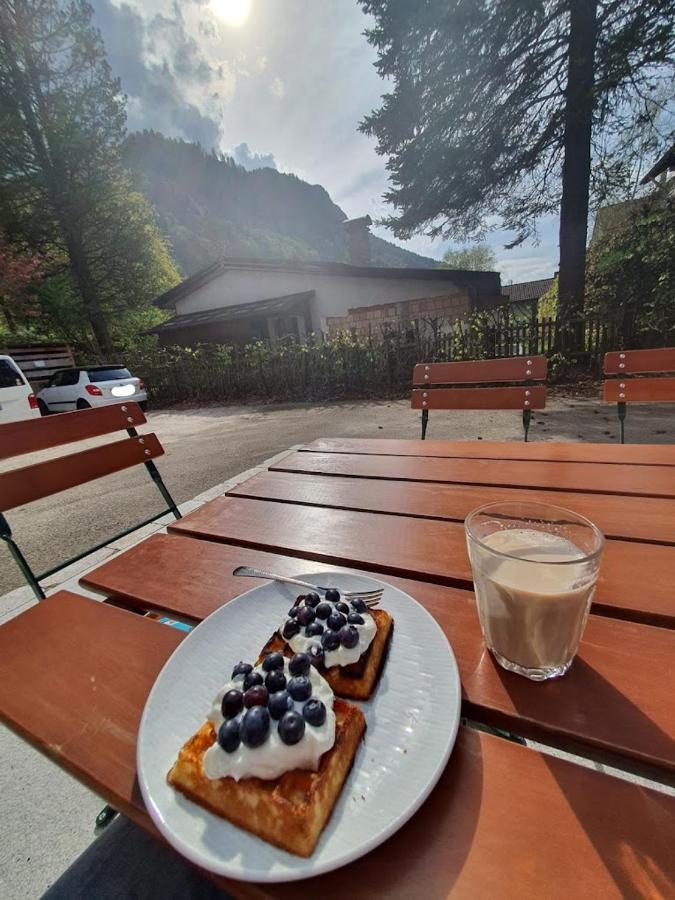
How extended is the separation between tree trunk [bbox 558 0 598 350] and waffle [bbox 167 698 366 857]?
26.1 feet

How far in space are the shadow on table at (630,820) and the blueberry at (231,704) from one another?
368 millimetres

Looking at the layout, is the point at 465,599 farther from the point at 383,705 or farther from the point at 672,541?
the point at 672,541

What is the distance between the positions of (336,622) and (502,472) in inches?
36.7

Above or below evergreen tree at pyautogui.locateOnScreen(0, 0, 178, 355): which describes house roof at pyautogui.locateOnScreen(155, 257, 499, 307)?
below

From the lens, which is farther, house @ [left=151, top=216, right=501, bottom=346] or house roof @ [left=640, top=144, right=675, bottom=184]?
house @ [left=151, top=216, right=501, bottom=346]

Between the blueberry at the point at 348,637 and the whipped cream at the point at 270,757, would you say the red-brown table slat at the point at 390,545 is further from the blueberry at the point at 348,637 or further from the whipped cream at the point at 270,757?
the whipped cream at the point at 270,757

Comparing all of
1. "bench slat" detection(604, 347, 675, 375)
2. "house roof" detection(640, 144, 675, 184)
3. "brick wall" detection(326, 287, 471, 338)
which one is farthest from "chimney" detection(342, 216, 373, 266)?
"bench slat" detection(604, 347, 675, 375)

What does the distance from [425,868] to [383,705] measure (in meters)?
0.16

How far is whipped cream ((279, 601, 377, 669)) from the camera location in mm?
545

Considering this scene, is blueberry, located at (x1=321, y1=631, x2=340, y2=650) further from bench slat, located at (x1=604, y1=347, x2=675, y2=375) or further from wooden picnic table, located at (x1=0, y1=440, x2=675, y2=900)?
bench slat, located at (x1=604, y1=347, x2=675, y2=375)

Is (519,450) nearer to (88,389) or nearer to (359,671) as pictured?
(359,671)

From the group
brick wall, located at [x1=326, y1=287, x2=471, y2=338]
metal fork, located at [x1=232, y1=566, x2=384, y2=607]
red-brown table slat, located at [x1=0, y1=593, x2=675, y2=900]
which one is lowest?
red-brown table slat, located at [x1=0, y1=593, x2=675, y2=900]

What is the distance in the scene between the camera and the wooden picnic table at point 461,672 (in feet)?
1.21

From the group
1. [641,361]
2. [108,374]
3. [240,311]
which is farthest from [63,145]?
[641,361]
